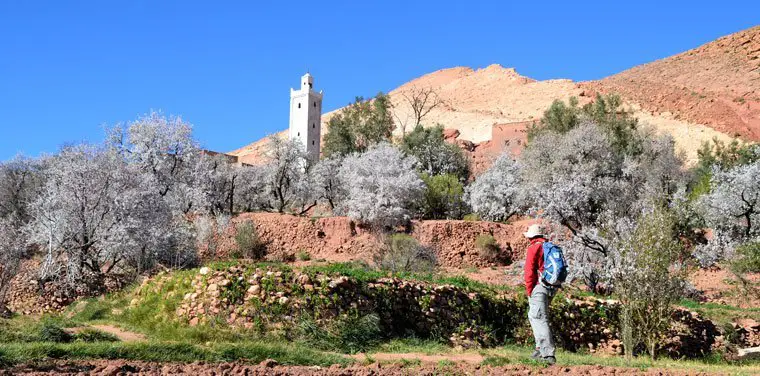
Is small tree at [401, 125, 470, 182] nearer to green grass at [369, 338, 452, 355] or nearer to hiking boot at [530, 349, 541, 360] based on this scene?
green grass at [369, 338, 452, 355]

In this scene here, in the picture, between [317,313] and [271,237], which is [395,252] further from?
[317,313]

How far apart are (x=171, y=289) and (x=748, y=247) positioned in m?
19.0

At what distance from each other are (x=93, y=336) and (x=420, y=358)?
17.4 ft

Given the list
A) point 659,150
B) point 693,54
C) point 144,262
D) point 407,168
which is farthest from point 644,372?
point 693,54

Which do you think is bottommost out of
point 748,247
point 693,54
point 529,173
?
point 748,247

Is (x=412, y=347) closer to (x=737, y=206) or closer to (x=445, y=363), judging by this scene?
(x=445, y=363)

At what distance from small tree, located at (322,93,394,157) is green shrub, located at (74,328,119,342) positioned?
38979 millimetres

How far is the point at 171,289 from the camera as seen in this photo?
45.1 ft

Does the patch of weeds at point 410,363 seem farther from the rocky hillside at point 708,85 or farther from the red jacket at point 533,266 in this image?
the rocky hillside at point 708,85

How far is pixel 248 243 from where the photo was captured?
3031 cm

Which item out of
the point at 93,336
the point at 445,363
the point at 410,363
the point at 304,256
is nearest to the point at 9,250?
the point at 304,256

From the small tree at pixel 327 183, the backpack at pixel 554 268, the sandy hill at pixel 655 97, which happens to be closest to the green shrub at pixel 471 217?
the small tree at pixel 327 183

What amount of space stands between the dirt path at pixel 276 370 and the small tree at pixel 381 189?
71.7 feet

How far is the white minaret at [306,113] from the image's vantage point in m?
62.6
